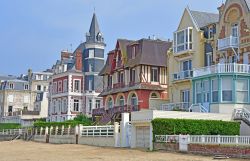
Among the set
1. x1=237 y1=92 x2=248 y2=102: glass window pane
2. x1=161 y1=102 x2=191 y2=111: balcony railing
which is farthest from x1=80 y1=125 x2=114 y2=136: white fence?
x1=237 y1=92 x2=248 y2=102: glass window pane

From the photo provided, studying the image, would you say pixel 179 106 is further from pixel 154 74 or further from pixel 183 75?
pixel 154 74

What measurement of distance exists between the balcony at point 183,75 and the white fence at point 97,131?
10.7 meters

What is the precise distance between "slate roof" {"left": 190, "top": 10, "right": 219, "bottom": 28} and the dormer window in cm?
132

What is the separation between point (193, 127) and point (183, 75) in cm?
1283

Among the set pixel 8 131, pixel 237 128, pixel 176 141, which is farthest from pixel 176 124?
pixel 8 131

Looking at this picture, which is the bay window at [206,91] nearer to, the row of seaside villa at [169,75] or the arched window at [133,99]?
the row of seaside villa at [169,75]

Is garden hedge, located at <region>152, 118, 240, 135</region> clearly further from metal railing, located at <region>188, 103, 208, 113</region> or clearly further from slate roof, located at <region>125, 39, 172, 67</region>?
slate roof, located at <region>125, 39, 172, 67</region>

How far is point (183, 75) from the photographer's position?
46.4m

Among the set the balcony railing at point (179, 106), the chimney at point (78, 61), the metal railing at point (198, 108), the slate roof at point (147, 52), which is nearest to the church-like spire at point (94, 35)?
the chimney at point (78, 61)

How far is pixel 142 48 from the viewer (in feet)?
172

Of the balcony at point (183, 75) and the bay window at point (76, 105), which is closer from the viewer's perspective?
the balcony at point (183, 75)

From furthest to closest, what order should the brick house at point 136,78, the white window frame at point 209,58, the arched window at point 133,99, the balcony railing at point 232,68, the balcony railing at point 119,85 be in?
the balcony railing at point 119,85, the arched window at point 133,99, the brick house at point 136,78, the white window frame at point 209,58, the balcony railing at point 232,68

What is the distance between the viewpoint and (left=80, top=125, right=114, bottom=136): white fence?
124ft

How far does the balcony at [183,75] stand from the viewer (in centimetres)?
4545
